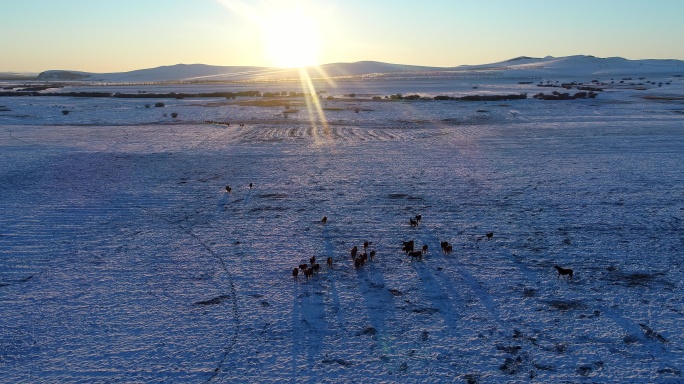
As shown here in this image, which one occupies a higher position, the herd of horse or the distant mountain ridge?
the distant mountain ridge

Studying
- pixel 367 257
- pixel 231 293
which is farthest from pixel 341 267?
pixel 231 293

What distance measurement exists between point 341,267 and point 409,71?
468 feet

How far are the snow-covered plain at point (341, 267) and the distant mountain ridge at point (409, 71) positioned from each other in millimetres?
93888

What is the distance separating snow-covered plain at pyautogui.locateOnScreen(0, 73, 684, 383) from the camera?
6406 millimetres

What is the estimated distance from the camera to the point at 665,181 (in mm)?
14695

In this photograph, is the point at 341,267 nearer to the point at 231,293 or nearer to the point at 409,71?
the point at 231,293

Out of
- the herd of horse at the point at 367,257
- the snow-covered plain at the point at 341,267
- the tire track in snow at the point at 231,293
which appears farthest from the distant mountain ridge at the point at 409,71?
the tire track in snow at the point at 231,293

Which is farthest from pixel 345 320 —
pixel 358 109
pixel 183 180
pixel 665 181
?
pixel 358 109

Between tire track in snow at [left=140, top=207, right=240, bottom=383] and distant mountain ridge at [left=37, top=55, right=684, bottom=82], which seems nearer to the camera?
tire track in snow at [left=140, top=207, right=240, bottom=383]

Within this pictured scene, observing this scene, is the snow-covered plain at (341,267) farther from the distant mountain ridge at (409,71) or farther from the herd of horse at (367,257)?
the distant mountain ridge at (409,71)

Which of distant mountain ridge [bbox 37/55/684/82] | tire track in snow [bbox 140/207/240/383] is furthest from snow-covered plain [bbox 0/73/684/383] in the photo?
distant mountain ridge [bbox 37/55/684/82]

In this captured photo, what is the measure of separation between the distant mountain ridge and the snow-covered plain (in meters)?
93.9

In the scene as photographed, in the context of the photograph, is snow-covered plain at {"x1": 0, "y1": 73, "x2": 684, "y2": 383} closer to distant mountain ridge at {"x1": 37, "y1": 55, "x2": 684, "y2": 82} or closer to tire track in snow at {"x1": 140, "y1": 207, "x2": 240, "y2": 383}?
tire track in snow at {"x1": 140, "y1": 207, "x2": 240, "y2": 383}

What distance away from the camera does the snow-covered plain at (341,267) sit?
21.0ft
